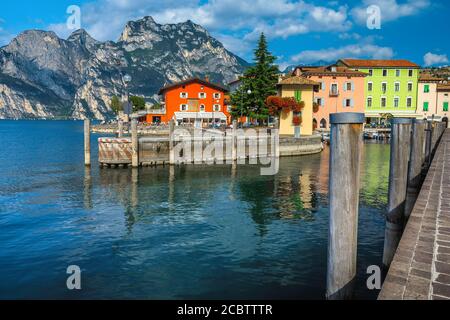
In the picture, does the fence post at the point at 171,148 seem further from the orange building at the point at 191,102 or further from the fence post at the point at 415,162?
the orange building at the point at 191,102

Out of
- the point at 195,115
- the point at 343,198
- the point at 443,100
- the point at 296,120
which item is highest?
the point at 443,100

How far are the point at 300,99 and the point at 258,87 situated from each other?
638 cm

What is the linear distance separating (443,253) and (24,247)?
13390 millimetres

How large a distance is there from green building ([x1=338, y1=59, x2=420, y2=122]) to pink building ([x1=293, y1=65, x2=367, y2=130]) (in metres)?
6.05

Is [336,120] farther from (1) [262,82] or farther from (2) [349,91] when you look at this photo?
(2) [349,91]

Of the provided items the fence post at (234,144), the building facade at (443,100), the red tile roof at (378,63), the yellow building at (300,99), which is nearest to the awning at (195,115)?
the yellow building at (300,99)

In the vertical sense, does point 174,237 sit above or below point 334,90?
below

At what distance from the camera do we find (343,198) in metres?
5.32

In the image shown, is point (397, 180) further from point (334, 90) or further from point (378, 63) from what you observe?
point (378, 63)

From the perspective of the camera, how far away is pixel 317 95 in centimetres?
6762

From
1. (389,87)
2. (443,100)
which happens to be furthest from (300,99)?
(443,100)

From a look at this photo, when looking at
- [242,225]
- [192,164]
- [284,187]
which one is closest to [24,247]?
[242,225]

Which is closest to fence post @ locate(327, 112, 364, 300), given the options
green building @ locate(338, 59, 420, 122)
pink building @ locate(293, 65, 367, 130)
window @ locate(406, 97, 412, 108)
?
pink building @ locate(293, 65, 367, 130)

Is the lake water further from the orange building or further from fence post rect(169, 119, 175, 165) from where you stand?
the orange building
